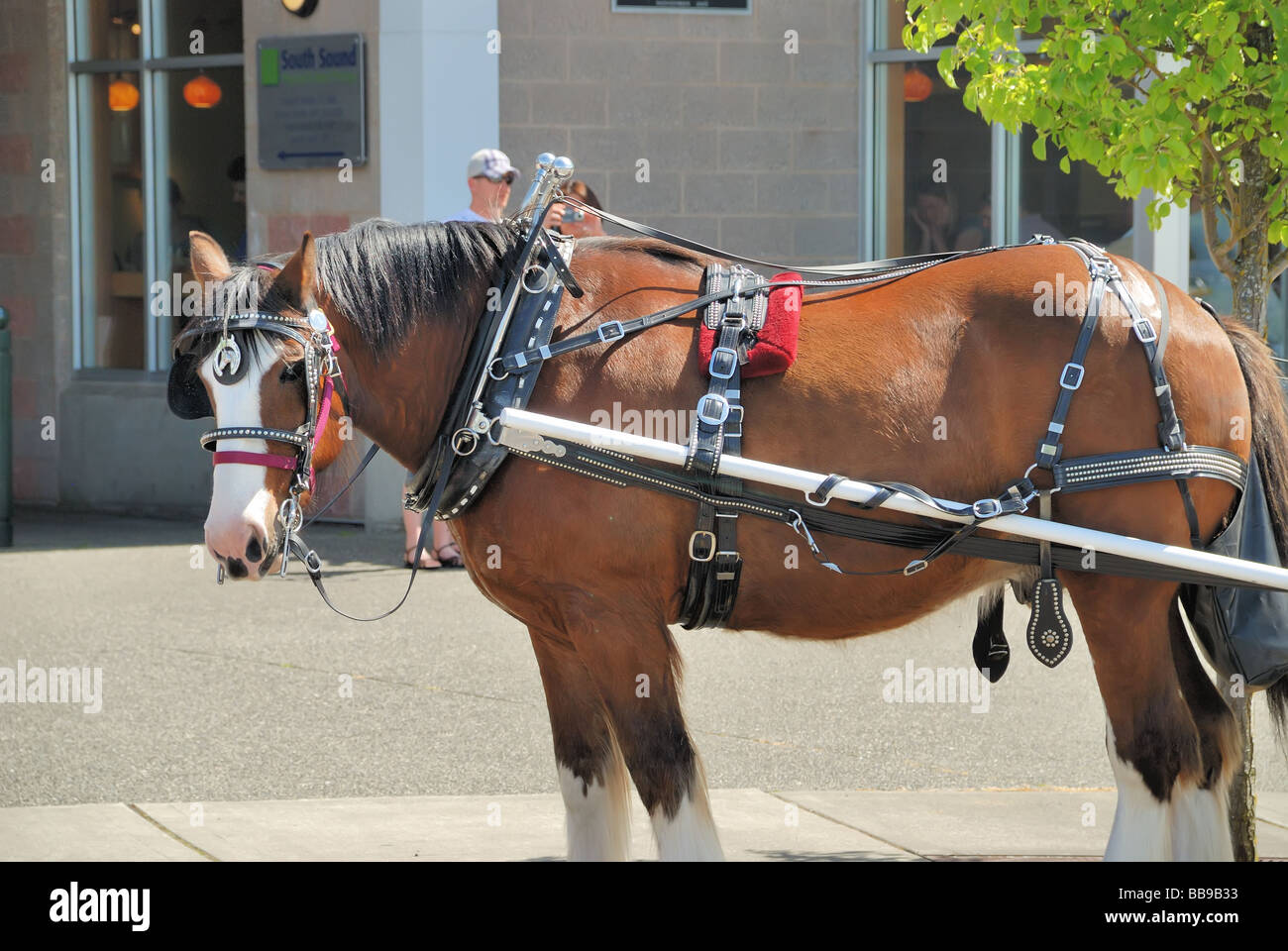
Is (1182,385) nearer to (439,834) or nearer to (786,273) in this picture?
(786,273)

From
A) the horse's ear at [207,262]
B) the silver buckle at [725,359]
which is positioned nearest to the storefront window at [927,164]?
the silver buckle at [725,359]

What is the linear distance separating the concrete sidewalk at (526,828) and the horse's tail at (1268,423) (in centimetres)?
130

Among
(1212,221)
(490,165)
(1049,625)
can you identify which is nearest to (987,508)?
(1049,625)

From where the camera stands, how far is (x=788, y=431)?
3607 mm

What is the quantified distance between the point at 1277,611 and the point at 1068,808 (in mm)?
1758

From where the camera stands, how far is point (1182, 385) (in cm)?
373

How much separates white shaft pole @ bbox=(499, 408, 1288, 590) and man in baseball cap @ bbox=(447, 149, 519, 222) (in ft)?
16.0

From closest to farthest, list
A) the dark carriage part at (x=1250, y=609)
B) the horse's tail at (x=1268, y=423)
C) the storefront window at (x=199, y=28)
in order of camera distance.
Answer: the dark carriage part at (x=1250, y=609), the horse's tail at (x=1268, y=423), the storefront window at (x=199, y=28)

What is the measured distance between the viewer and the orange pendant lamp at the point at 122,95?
11.8 m

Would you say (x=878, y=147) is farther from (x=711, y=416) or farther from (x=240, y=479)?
(x=240, y=479)

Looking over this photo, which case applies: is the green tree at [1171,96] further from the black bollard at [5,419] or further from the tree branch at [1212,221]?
the black bollard at [5,419]

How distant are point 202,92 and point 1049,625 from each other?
9.39 meters

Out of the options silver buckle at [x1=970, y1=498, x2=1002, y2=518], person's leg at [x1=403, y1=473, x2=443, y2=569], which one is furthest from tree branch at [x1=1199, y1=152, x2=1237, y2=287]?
person's leg at [x1=403, y1=473, x2=443, y2=569]

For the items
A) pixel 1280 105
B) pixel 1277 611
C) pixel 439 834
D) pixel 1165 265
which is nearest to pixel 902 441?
pixel 1277 611
